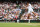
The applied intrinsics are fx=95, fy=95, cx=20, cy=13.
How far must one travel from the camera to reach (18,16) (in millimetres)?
8469

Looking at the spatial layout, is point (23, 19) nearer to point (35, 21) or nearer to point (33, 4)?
point (35, 21)

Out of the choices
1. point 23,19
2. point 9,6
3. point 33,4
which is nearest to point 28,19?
point 23,19

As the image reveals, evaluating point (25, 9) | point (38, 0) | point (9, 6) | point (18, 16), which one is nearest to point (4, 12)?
point (9, 6)

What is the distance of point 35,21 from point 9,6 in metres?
2.69

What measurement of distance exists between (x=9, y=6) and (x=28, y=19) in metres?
2.07

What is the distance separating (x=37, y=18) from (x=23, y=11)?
4.58 feet

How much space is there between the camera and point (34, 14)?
858cm

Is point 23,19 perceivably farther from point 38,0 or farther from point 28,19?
point 38,0

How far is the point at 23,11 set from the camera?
8.48m

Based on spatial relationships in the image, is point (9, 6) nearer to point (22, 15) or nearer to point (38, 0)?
point (22, 15)

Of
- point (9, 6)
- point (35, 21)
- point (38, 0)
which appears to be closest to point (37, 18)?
point (35, 21)

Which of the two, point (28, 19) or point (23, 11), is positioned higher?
point (23, 11)

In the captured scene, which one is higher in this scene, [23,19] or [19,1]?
[19,1]

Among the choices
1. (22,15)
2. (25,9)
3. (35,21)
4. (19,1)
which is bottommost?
(35,21)
